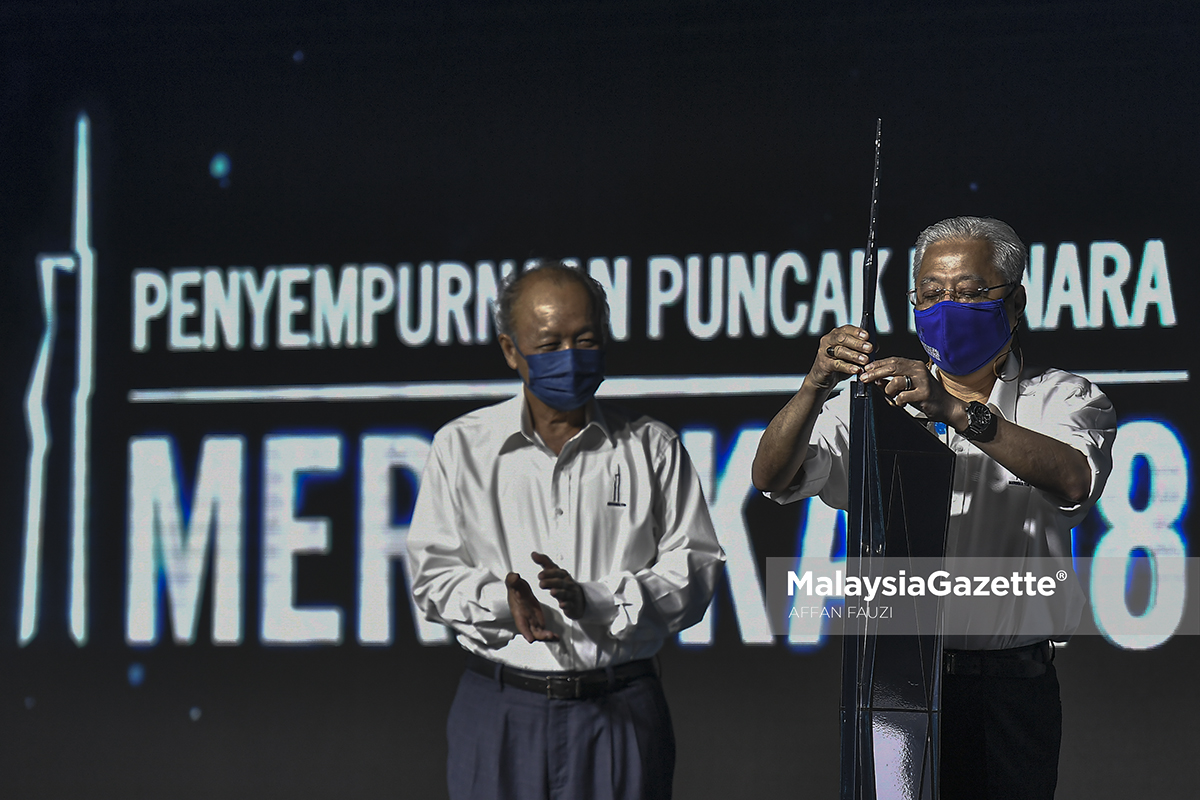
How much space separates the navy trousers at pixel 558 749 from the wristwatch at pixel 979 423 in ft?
2.83

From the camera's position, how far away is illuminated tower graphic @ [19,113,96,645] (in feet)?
13.7

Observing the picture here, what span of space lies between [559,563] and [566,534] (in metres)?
0.06

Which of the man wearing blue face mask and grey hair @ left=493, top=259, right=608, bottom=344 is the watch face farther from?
grey hair @ left=493, top=259, right=608, bottom=344

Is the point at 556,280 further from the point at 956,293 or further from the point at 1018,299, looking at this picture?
the point at 1018,299

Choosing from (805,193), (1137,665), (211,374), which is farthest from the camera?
(211,374)

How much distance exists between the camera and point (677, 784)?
12.7 ft

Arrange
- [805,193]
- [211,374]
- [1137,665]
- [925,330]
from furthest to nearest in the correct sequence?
[211,374]
[805,193]
[1137,665]
[925,330]

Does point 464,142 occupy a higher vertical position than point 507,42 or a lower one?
lower

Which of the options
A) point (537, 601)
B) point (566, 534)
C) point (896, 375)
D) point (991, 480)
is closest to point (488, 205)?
point (566, 534)

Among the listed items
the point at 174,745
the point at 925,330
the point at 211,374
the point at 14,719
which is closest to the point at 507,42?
the point at 211,374

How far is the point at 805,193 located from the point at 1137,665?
6.23ft

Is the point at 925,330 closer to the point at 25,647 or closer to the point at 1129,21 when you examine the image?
the point at 1129,21

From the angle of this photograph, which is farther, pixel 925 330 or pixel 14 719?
pixel 14 719

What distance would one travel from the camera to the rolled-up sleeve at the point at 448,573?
7.16 feet
